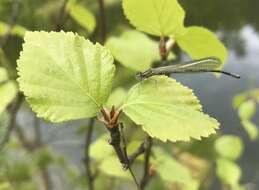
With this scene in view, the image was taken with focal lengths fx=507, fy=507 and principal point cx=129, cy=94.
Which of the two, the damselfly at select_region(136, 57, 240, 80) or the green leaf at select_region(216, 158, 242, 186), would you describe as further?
the green leaf at select_region(216, 158, 242, 186)

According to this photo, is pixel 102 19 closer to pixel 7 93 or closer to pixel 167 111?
pixel 7 93

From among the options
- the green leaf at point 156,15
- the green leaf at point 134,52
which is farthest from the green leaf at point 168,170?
the green leaf at point 156,15

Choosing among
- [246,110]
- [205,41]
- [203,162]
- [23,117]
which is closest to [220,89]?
[203,162]

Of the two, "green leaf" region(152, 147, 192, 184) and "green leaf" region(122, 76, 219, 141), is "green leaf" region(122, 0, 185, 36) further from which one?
"green leaf" region(152, 147, 192, 184)

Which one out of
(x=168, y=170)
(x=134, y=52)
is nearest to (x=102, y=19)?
(x=134, y=52)

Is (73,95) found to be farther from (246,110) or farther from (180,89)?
(246,110)

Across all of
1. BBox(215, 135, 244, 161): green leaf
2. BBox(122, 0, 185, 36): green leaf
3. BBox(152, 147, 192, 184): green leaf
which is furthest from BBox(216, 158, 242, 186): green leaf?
BBox(122, 0, 185, 36): green leaf
